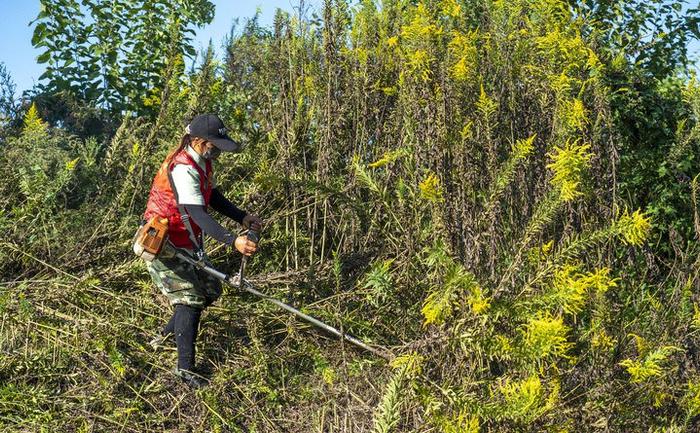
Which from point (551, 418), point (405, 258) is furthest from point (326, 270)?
point (551, 418)

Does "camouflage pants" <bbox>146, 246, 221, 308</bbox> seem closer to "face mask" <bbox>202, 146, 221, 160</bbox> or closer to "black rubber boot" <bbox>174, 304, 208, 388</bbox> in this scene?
"black rubber boot" <bbox>174, 304, 208, 388</bbox>

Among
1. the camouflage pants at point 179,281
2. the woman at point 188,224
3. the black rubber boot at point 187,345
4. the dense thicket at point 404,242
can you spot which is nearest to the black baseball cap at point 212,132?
the woman at point 188,224

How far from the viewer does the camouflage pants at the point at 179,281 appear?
4.72 m

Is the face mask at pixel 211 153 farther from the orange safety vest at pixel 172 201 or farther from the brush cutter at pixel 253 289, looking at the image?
the brush cutter at pixel 253 289

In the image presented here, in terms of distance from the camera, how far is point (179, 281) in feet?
15.6

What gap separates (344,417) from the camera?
169 inches

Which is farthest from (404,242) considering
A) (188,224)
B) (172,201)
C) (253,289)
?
(172,201)

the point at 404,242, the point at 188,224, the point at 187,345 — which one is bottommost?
the point at 187,345

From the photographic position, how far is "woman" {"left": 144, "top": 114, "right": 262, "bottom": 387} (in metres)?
4.59

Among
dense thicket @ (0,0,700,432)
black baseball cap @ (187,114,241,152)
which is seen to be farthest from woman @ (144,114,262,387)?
dense thicket @ (0,0,700,432)

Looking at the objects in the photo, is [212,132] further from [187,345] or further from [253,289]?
[187,345]

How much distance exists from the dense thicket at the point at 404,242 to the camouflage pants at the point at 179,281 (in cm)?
35

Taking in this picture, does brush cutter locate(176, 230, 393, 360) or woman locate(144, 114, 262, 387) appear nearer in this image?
brush cutter locate(176, 230, 393, 360)

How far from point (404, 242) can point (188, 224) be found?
1.12 metres
